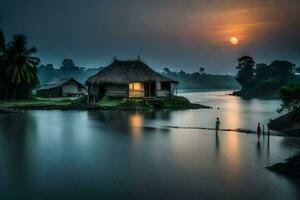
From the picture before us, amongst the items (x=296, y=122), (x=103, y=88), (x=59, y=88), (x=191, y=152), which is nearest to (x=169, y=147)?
(x=191, y=152)

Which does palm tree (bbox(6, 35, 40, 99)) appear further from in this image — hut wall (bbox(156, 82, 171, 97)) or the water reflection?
the water reflection

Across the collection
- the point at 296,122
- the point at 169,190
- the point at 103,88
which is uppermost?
the point at 103,88

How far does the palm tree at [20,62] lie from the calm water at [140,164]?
2946cm

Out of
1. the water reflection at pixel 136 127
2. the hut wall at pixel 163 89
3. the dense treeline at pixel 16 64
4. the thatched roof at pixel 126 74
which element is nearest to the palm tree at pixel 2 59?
the dense treeline at pixel 16 64

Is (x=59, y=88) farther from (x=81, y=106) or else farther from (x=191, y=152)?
(x=191, y=152)

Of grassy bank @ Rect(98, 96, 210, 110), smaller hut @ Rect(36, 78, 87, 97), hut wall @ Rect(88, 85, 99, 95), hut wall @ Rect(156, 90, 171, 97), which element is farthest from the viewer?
smaller hut @ Rect(36, 78, 87, 97)

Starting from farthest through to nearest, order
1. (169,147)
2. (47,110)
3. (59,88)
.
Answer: (59,88) < (47,110) < (169,147)

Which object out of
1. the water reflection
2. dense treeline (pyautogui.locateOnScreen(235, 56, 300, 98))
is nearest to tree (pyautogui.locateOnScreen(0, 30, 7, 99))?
the water reflection

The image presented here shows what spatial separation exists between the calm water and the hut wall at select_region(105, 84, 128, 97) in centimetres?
2698

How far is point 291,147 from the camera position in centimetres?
2484

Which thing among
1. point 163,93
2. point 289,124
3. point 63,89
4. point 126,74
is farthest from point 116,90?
point 289,124

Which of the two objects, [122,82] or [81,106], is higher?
[122,82]

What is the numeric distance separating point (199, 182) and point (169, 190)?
183 centimetres

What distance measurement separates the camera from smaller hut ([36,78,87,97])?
263 ft
